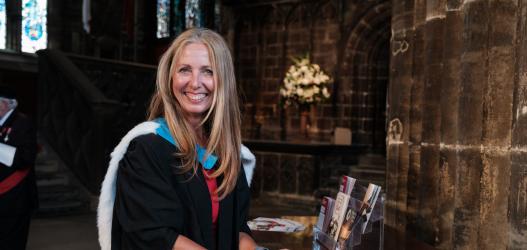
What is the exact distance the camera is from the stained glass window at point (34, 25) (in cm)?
1270

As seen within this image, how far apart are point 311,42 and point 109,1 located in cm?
510

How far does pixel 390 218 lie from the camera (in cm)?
446

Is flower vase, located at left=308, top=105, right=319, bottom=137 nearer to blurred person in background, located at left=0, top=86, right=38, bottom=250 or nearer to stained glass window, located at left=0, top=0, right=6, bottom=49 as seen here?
stained glass window, located at left=0, top=0, right=6, bottom=49

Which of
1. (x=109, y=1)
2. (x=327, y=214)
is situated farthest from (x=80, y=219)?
(x=109, y=1)

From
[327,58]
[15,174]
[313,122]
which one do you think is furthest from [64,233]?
[327,58]

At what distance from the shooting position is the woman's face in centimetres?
166

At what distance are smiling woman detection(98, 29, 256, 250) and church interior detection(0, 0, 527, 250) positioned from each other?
0.50 meters

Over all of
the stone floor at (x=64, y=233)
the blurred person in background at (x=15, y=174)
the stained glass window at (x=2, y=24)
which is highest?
the stained glass window at (x=2, y=24)

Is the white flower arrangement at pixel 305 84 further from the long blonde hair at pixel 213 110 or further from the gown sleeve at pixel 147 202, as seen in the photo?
the gown sleeve at pixel 147 202

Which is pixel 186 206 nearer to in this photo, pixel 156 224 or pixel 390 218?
pixel 156 224

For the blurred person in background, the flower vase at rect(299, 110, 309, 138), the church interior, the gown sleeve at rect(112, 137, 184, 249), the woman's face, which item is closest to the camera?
the gown sleeve at rect(112, 137, 184, 249)

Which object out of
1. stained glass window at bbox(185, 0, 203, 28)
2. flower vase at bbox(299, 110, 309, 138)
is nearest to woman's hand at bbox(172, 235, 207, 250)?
flower vase at bbox(299, 110, 309, 138)

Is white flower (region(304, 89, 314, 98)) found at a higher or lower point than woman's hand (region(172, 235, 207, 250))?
higher

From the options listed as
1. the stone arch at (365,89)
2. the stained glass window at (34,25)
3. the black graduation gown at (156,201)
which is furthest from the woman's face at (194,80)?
the stained glass window at (34,25)
